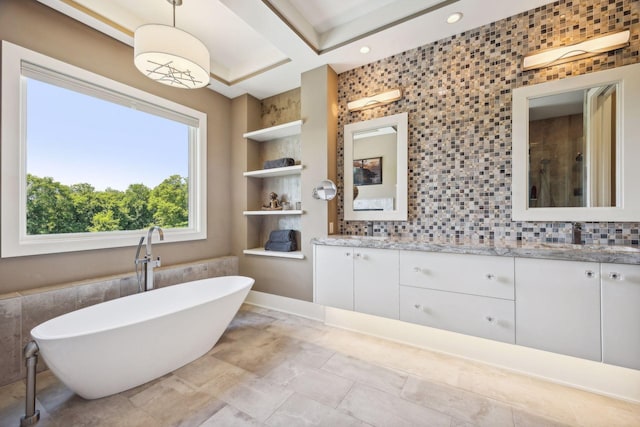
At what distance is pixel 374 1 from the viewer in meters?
2.11

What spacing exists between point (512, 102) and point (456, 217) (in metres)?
1.02

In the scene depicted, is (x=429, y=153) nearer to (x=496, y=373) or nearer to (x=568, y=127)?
(x=568, y=127)

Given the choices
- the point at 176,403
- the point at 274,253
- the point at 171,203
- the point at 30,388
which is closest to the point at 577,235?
the point at 274,253

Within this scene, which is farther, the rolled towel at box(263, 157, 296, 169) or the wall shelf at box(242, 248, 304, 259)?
the rolled towel at box(263, 157, 296, 169)

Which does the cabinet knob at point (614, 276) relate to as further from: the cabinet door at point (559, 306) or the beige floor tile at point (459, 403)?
the beige floor tile at point (459, 403)

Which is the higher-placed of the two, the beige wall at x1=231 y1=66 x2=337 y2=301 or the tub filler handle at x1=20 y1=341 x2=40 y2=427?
the beige wall at x1=231 y1=66 x2=337 y2=301

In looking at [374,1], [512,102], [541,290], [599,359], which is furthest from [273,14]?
[599,359]

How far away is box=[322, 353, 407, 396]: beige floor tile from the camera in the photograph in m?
1.66

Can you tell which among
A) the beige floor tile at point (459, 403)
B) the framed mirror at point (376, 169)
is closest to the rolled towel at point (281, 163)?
the framed mirror at point (376, 169)

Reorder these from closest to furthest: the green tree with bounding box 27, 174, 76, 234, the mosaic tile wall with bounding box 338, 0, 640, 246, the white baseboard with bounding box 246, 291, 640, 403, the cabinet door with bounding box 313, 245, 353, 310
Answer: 1. the white baseboard with bounding box 246, 291, 640, 403
2. the mosaic tile wall with bounding box 338, 0, 640, 246
3. the green tree with bounding box 27, 174, 76, 234
4. the cabinet door with bounding box 313, 245, 353, 310

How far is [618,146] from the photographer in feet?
5.54

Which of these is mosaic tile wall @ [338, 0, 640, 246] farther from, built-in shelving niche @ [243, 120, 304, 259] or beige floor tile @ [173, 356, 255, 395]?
beige floor tile @ [173, 356, 255, 395]

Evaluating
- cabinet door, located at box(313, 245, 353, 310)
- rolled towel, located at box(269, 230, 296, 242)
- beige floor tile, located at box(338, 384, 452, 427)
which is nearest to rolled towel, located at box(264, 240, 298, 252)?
rolled towel, located at box(269, 230, 296, 242)

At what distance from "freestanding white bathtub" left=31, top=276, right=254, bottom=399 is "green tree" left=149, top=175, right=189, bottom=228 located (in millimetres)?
927
